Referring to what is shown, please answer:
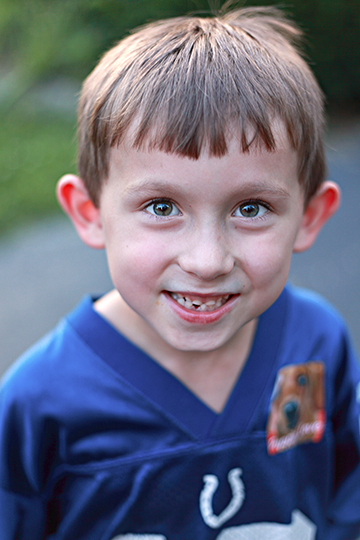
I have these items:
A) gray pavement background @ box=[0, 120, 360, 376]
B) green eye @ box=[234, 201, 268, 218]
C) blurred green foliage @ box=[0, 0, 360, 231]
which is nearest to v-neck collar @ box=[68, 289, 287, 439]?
green eye @ box=[234, 201, 268, 218]

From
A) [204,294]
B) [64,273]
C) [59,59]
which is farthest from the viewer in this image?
[59,59]

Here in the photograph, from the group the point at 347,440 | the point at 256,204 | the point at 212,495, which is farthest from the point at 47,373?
the point at 347,440

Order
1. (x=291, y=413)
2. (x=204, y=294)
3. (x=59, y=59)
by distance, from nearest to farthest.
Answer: (x=204, y=294), (x=291, y=413), (x=59, y=59)

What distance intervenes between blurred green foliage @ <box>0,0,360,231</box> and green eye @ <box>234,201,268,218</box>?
367 cm

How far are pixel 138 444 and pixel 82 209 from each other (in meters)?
0.52

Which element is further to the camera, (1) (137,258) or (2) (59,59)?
(2) (59,59)

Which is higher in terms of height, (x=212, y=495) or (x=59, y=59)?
(x=59, y=59)

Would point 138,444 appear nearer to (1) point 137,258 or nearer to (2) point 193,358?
(2) point 193,358

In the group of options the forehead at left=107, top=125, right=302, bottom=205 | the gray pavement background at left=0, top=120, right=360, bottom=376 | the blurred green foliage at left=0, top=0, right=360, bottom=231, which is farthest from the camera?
the blurred green foliage at left=0, top=0, right=360, bottom=231

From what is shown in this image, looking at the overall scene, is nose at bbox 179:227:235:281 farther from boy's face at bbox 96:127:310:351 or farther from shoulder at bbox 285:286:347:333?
shoulder at bbox 285:286:347:333

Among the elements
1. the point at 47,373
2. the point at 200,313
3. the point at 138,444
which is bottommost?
the point at 138,444

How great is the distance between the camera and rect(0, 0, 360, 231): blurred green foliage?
5246 millimetres

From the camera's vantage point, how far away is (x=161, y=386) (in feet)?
3.98

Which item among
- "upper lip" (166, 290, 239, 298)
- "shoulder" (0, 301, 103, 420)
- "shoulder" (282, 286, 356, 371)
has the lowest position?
"shoulder" (282, 286, 356, 371)
